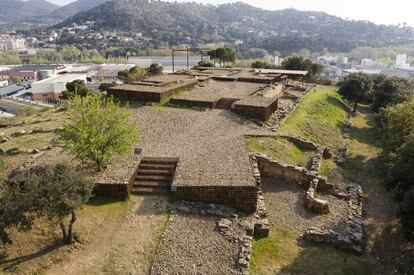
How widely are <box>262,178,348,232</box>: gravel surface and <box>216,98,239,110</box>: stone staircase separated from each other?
8.44m

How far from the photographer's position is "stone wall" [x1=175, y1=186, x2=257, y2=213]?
1217 cm

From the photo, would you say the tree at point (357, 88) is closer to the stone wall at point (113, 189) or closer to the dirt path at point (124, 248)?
the dirt path at point (124, 248)

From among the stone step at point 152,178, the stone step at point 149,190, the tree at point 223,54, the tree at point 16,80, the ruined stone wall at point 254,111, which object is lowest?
the tree at point 16,80

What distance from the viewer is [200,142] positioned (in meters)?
16.8

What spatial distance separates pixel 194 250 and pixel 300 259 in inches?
142

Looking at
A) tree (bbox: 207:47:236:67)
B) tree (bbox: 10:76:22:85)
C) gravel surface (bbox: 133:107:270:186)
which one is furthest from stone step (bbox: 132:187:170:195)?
tree (bbox: 10:76:22:85)

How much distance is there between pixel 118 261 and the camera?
9.28 metres

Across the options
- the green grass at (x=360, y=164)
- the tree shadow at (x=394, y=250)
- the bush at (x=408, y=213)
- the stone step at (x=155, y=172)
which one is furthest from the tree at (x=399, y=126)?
the stone step at (x=155, y=172)

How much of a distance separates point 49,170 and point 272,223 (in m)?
8.00

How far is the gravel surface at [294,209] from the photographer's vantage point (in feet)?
43.6

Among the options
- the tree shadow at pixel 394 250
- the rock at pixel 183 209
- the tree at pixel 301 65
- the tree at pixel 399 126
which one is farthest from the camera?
the tree at pixel 301 65

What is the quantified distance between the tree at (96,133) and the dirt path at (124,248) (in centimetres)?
250

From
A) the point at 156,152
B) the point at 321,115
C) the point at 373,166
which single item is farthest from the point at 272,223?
the point at 321,115

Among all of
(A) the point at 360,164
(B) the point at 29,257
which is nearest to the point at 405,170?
(A) the point at 360,164
